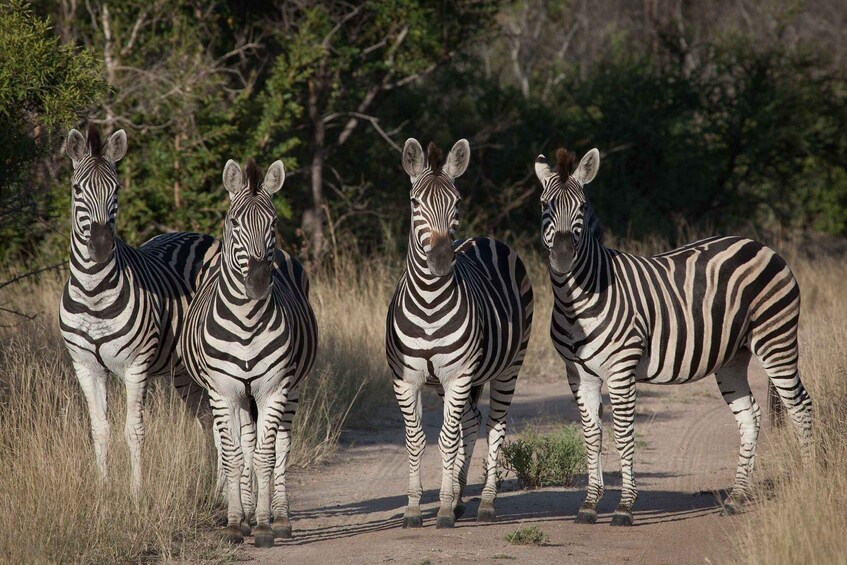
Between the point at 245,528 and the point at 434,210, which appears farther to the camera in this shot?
the point at 245,528

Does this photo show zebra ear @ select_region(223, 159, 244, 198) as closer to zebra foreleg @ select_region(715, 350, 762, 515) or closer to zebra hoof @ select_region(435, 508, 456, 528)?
zebra hoof @ select_region(435, 508, 456, 528)

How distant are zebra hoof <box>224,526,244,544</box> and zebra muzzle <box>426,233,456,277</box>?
1941 millimetres

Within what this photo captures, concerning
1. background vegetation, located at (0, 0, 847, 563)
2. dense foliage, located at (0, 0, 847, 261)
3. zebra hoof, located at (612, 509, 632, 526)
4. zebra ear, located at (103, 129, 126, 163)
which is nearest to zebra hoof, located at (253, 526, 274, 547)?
background vegetation, located at (0, 0, 847, 563)

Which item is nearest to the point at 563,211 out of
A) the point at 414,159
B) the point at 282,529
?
the point at 414,159

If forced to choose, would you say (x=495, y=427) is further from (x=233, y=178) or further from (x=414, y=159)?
(x=233, y=178)

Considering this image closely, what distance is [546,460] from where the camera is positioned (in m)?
7.89

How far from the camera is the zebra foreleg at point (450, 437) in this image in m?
6.36

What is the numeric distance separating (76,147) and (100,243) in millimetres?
732

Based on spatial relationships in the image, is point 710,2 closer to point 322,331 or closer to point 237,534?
point 322,331

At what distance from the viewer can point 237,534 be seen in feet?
20.5

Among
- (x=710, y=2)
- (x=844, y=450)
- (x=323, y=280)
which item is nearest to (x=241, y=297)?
(x=844, y=450)

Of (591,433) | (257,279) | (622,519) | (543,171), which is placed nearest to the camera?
(257,279)

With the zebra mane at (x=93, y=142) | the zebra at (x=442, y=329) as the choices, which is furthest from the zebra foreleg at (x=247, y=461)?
the zebra mane at (x=93, y=142)

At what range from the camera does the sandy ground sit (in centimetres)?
596
